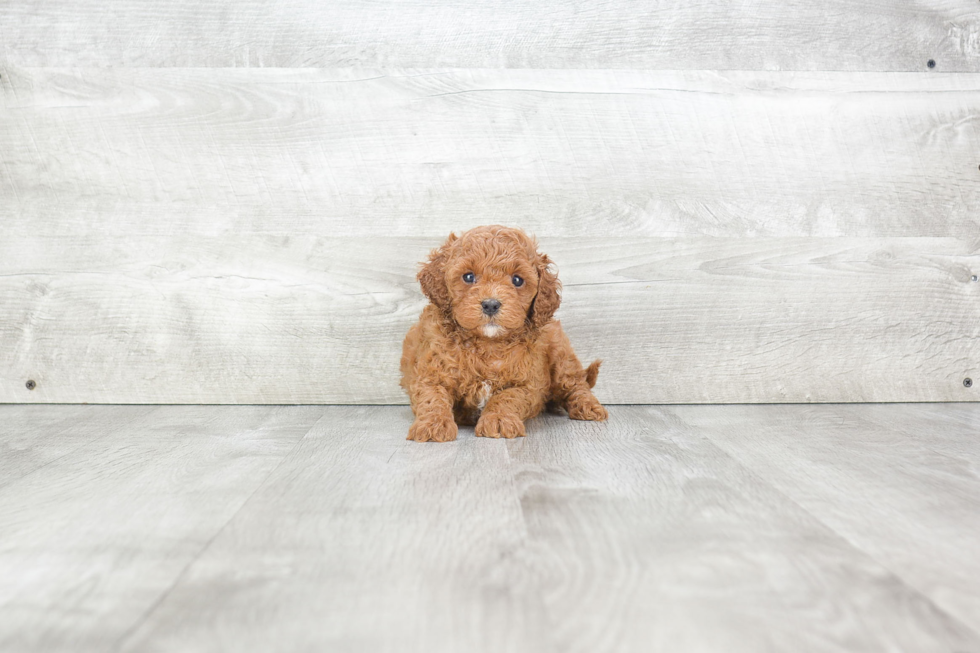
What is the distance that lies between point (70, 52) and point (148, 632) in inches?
77.0

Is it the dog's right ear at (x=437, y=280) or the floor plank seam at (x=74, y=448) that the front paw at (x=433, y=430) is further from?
the floor plank seam at (x=74, y=448)

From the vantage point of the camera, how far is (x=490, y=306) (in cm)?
159

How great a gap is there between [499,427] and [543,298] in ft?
1.05

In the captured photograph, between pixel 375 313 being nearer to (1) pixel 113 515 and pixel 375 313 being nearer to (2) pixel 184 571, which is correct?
(1) pixel 113 515

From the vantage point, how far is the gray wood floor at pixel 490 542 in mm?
729

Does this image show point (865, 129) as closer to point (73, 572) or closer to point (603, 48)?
point (603, 48)

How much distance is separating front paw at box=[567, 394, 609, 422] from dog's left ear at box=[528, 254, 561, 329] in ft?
0.90

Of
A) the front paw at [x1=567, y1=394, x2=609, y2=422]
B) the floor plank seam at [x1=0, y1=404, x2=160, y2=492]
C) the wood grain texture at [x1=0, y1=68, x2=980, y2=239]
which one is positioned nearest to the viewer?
the floor plank seam at [x1=0, y1=404, x2=160, y2=492]

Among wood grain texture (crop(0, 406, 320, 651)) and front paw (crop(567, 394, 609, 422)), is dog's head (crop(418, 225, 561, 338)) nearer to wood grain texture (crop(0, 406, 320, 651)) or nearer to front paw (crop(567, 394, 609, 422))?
front paw (crop(567, 394, 609, 422))

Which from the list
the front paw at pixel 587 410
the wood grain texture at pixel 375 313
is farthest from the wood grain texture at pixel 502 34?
the front paw at pixel 587 410

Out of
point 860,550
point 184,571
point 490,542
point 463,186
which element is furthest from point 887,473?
point 463,186

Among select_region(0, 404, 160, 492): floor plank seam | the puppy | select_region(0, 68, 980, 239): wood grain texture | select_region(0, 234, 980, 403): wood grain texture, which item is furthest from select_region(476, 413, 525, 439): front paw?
select_region(0, 404, 160, 492): floor plank seam

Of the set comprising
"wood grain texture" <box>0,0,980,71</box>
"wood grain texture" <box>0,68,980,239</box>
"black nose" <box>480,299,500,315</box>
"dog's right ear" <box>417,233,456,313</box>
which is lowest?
"black nose" <box>480,299,500,315</box>

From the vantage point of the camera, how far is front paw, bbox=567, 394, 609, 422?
184cm
